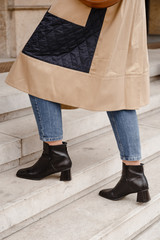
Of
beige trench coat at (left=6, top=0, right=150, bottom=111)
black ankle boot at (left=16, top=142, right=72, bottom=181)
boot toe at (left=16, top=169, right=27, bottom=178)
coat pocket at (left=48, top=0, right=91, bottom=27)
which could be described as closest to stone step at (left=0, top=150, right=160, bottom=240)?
black ankle boot at (left=16, top=142, right=72, bottom=181)

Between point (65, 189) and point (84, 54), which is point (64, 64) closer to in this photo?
point (84, 54)

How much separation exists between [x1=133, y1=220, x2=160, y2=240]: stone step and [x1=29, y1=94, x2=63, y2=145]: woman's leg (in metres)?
0.77

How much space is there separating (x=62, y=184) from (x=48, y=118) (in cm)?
43

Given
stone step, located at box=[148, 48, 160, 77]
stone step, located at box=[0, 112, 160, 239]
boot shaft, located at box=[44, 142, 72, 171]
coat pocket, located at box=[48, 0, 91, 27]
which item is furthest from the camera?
stone step, located at box=[148, 48, 160, 77]

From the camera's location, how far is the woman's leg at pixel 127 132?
218 cm

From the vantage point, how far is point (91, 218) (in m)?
2.25

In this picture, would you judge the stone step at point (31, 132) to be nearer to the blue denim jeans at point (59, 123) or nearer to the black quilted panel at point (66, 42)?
the blue denim jeans at point (59, 123)

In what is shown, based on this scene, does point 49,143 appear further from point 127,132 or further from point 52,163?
point 127,132

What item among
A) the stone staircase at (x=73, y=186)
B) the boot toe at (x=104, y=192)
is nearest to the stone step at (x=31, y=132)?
the stone staircase at (x=73, y=186)

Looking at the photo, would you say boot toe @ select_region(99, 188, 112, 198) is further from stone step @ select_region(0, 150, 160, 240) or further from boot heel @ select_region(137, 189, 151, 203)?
boot heel @ select_region(137, 189, 151, 203)

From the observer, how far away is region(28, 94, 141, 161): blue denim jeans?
7.10ft

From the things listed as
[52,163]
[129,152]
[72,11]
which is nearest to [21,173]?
[52,163]

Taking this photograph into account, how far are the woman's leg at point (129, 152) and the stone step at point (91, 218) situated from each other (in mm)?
99

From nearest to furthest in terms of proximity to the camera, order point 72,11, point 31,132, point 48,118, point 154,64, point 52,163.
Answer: point 72,11 → point 48,118 → point 52,163 → point 31,132 → point 154,64
